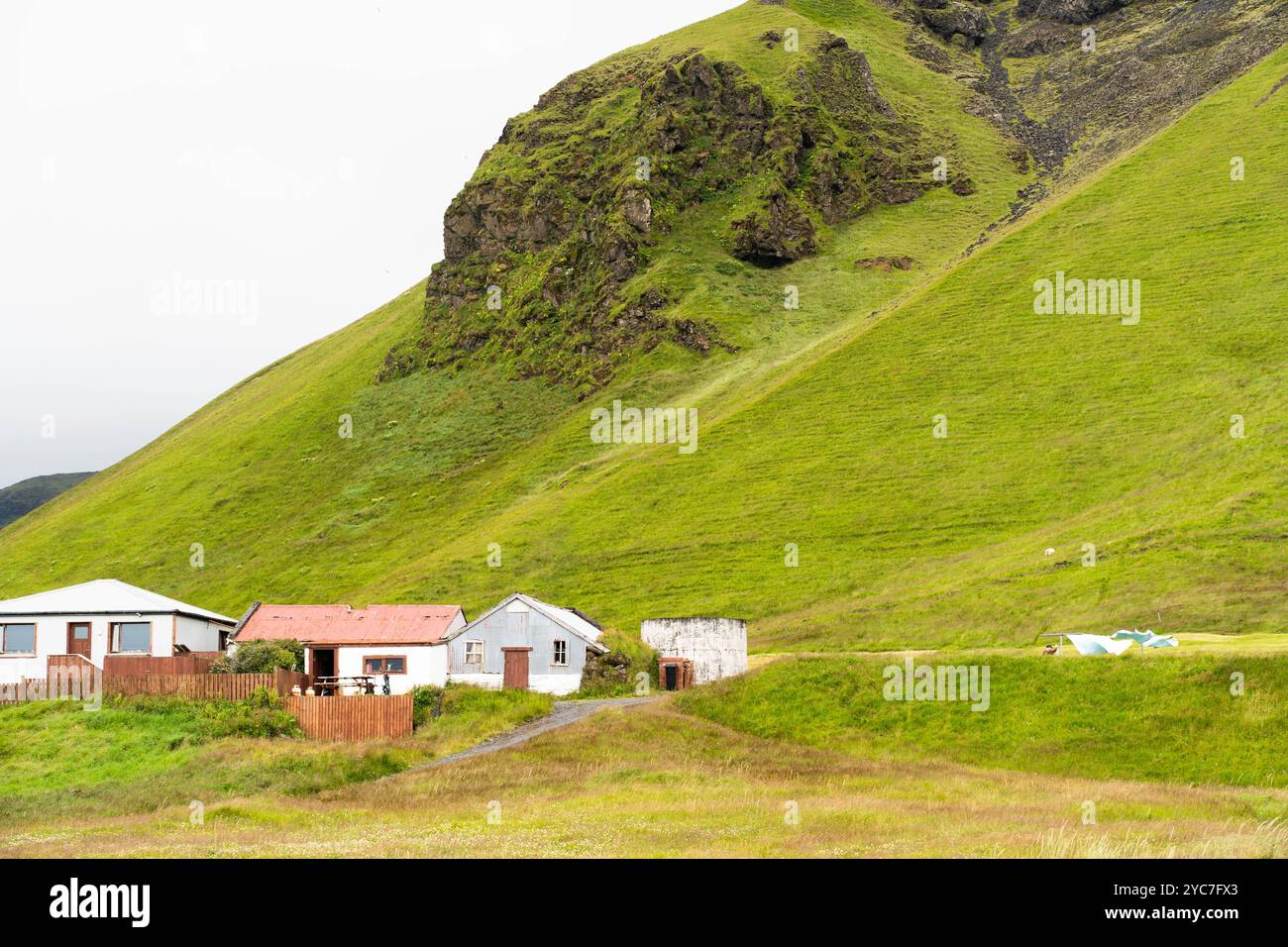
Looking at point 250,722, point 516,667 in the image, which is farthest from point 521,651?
point 250,722

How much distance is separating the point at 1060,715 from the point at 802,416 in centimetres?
6476

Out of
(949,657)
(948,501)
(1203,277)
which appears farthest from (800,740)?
(1203,277)

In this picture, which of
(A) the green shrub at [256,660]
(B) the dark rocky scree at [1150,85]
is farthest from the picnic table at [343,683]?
(B) the dark rocky scree at [1150,85]

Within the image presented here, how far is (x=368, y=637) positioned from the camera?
5762cm

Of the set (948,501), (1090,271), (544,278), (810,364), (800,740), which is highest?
(544,278)

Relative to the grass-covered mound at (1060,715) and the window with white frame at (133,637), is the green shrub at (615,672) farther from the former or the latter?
the window with white frame at (133,637)

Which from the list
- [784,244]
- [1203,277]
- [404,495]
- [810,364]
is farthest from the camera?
[784,244]

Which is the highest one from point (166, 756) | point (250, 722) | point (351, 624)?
point (351, 624)

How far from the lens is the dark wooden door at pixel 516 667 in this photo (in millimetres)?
57812

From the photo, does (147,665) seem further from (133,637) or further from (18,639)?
(18,639)

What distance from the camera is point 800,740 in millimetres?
44688

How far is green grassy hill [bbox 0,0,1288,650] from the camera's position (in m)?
74.7

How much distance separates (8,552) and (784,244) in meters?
99.4

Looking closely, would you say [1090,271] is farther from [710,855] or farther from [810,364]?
[710,855]
